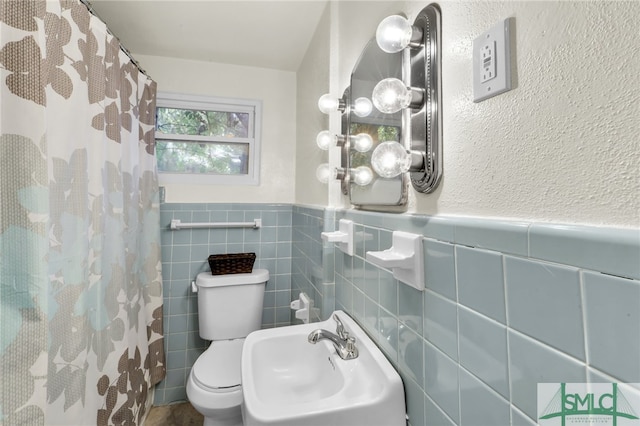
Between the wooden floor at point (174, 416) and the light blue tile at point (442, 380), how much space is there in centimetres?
168

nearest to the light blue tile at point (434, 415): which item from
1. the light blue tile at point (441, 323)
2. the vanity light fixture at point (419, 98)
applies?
the light blue tile at point (441, 323)

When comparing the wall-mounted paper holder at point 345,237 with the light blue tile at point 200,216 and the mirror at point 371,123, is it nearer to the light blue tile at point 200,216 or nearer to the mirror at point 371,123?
the mirror at point 371,123

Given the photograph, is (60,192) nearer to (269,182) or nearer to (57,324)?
(57,324)

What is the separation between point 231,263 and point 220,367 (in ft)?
1.90

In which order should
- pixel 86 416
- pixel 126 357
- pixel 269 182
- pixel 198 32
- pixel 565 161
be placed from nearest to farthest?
pixel 565 161 → pixel 86 416 → pixel 126 357 → pixel 198 32 → pixel 269 182

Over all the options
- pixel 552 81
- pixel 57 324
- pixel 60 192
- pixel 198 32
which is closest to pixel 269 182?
pixel 198 32

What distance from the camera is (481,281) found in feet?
1.53

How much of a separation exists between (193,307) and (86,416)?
2.79ft

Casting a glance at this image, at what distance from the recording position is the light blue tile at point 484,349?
1.43 ft

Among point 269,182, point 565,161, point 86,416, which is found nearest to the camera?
point 565,161

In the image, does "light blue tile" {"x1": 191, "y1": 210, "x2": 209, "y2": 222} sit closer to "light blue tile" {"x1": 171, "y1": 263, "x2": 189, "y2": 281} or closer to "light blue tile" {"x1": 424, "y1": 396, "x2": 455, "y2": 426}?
"light blue tile" {"x1": 171, "y1": 263, "x2": 189, "y2": 281}

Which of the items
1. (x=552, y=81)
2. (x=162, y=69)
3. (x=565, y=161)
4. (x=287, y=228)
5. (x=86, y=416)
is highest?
(x=162, y=69)

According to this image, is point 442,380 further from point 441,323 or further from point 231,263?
point 231,263

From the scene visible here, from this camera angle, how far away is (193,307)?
186 centimetres
